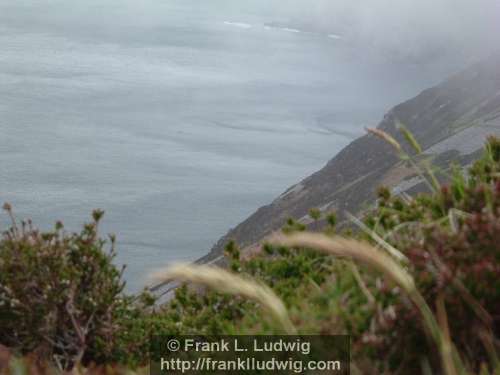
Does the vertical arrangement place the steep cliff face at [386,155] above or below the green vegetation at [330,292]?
above

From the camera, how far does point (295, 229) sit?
5.45 meters

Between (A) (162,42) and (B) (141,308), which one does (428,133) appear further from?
(A) (162,42)

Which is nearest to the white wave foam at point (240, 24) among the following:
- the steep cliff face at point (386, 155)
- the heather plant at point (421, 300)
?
the steep cliff face at point (386, 155)

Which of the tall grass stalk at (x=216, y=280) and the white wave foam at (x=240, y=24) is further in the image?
the white wave foam at (x=240, y=24)

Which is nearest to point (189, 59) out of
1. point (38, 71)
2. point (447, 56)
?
point (38, 71)

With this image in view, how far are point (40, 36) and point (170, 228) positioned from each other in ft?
184
